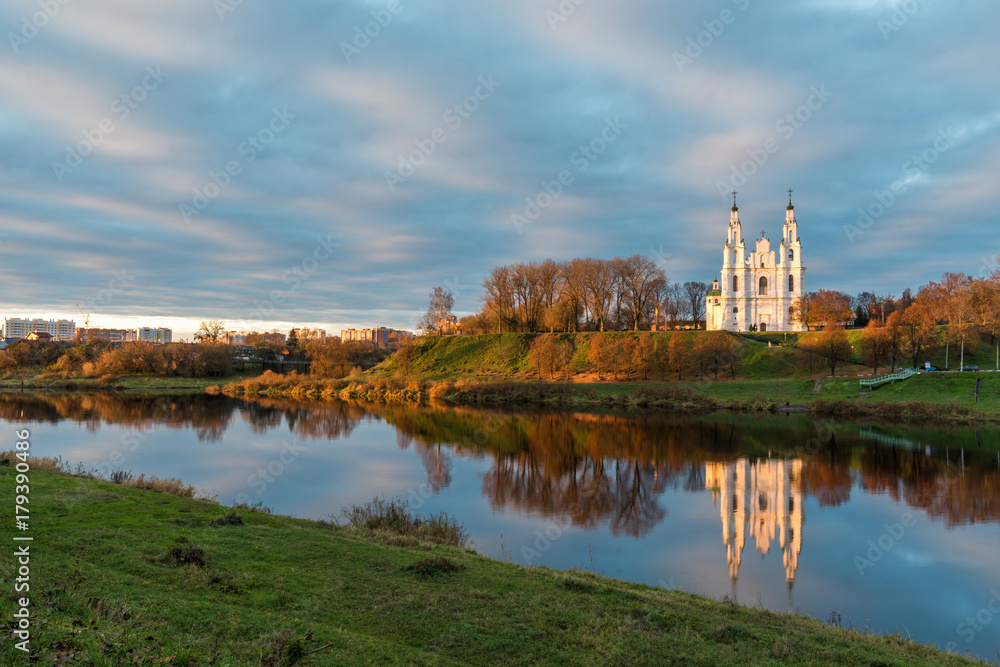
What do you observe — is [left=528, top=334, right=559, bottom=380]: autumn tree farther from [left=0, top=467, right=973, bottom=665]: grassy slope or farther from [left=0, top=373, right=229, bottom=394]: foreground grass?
[left=0, top=467, right=973, bottom=665]: grassy slope

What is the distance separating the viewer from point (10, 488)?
13.0m

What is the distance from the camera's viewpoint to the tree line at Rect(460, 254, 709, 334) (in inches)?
3110

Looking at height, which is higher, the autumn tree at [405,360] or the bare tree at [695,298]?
the bare tree at [695,298]

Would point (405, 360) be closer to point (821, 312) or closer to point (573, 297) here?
point (573, 297)

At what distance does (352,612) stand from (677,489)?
16.6 m

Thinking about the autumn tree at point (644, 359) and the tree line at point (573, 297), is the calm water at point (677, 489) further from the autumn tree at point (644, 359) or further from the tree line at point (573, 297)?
the tree line at point (573, 297)

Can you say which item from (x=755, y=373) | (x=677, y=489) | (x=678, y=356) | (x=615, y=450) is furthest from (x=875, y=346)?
(x=677, y=489)

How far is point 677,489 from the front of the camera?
21734mm

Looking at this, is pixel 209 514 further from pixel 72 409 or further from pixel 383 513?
pixel 72 409

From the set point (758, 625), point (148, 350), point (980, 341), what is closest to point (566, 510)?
point (758, 625)

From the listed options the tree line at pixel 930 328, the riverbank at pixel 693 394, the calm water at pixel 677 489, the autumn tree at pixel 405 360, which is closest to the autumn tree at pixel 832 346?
the tree line at pixel 930 328

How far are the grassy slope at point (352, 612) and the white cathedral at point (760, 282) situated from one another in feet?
266

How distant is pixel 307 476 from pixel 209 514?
1104cm

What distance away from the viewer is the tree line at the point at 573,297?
79.0 meters
